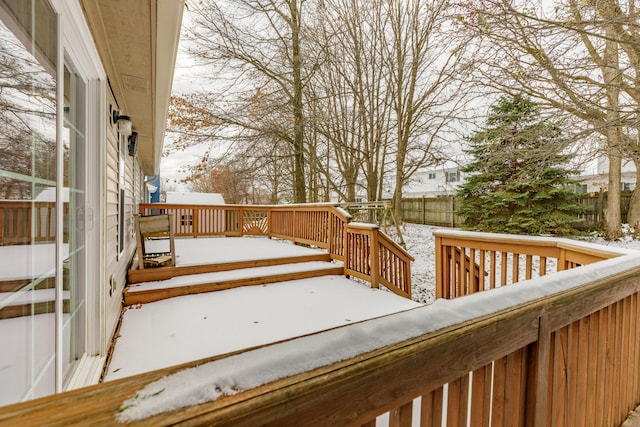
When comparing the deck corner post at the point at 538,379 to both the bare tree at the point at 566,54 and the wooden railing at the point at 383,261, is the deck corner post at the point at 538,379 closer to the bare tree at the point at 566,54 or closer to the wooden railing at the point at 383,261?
the wooden railing at the point at 383,261

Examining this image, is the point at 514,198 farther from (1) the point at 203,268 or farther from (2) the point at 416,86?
(1) the point at 203,268

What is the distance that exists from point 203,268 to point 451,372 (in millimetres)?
4532

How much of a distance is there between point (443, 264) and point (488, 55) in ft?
11.4

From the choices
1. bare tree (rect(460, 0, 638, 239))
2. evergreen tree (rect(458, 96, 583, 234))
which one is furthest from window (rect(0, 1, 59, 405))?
evergreen tree (rect(458, 96, 583, 234))

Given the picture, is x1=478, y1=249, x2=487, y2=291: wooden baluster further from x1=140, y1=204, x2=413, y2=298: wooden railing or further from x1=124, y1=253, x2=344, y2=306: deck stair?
x1=124, y1=253, x2=344, y2=306: deck stair

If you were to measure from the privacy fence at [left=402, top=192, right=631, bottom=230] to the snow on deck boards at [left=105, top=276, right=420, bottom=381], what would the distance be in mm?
10648

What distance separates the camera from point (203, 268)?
4.77 metres

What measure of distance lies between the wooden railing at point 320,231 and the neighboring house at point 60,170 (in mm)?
3410

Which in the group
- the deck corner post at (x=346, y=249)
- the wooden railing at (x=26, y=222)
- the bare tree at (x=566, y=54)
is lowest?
the deck corner post at (x=346, y=249)

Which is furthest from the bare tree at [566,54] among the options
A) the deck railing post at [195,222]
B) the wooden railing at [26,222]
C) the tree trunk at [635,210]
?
the deck railing post at [195,222]

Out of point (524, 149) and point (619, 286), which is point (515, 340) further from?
point (524, 149)

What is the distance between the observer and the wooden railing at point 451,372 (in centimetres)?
51

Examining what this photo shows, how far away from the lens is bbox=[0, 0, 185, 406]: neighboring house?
3.55 ft

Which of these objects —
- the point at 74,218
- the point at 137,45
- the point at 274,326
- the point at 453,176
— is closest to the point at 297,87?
the point at 137,45
